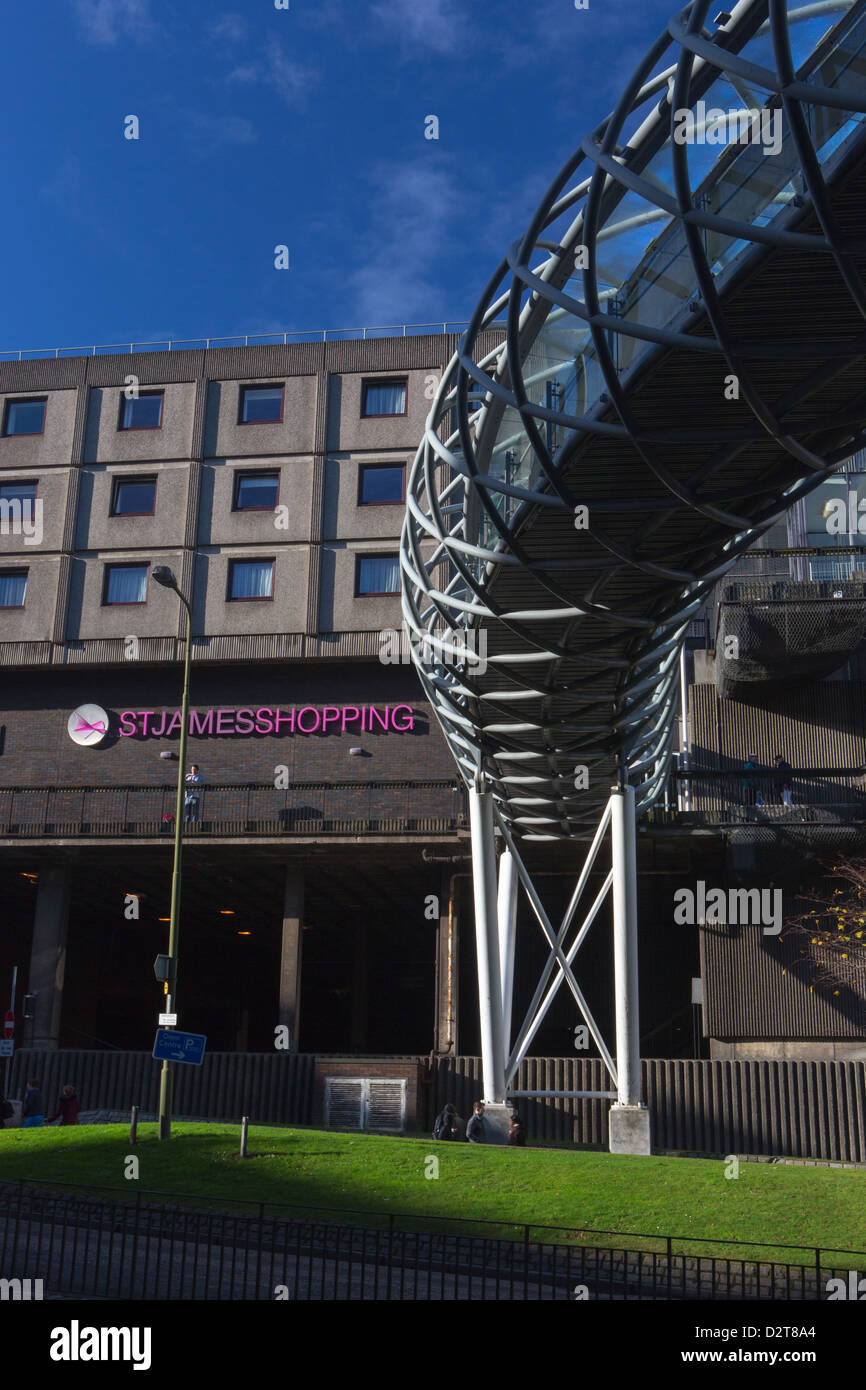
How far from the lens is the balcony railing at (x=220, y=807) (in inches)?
1681

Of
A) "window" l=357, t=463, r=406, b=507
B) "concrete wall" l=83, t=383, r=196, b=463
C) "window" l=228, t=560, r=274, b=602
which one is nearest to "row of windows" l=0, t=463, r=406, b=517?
"window" l=357, t=463, r=406, b=507

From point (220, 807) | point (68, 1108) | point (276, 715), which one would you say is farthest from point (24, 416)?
point (68, 1108)

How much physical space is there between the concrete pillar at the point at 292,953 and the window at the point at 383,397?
1741 cm

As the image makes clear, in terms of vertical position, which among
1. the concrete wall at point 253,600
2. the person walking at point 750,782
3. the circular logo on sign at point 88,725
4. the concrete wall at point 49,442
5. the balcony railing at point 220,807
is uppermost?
the concrete wall at point 49,442

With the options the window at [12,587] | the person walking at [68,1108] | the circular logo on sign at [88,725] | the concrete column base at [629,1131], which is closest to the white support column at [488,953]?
the concrete column base at [629,1131]

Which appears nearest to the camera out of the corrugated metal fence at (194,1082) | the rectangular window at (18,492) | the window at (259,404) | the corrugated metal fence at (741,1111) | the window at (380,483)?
the corrugated metal fence at (741,1111)

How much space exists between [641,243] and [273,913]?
40.3 meters

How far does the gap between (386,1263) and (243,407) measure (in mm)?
38991

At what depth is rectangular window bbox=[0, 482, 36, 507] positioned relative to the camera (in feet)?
167

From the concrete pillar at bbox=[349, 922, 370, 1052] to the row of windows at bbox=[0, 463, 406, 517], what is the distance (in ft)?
54.9

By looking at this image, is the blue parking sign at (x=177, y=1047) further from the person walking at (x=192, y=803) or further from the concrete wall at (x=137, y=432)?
the concrete wall at (x=137, y=432)

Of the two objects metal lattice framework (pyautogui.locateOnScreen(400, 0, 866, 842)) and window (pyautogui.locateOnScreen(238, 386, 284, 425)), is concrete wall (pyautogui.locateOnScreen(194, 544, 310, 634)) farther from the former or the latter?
metal lattice framework (pyautogui.locateOnScreen(400, 0, 866, 842))
